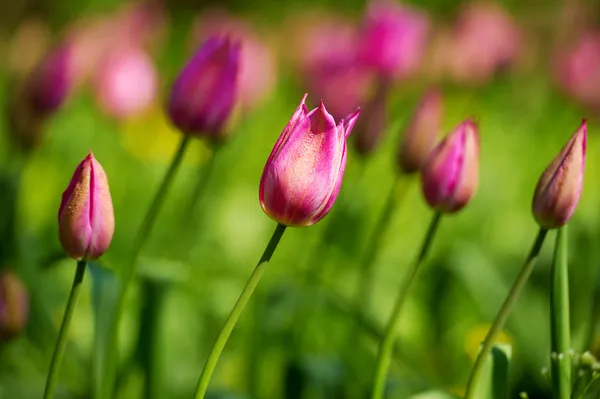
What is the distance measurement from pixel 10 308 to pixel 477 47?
1436mm

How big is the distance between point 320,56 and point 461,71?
0.39 m

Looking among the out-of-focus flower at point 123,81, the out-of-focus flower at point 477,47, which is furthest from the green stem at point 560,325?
the out-of-focus flower at point 123,81

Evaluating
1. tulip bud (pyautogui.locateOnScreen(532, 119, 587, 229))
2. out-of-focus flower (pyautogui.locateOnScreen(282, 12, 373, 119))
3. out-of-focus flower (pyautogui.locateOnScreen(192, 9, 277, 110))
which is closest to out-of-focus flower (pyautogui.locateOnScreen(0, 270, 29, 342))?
tulip bud (pyautogui.locateOnScreen(532, 119, 587, 229))

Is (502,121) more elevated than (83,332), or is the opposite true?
(502,121)

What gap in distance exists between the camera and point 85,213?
83 cm

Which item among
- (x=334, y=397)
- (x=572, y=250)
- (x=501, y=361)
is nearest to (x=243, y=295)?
(x=501, y=361)

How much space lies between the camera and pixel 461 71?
2.20 metres

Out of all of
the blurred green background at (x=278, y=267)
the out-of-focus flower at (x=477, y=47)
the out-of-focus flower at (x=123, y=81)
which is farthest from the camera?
the out-of-focus flower at (x=123, y=81)

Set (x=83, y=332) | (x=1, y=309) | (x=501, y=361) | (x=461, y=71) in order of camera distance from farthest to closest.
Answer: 1. (x=461, y=71)
2. (x=83, y=332)
3. (x=1, y=309)
4. (x=501, y=361)

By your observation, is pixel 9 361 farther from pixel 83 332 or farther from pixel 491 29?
pixel 491 29

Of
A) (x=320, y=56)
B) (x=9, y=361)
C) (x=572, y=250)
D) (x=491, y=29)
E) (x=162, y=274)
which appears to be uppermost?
(x=491, y=29)

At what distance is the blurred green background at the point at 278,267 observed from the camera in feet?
4.62

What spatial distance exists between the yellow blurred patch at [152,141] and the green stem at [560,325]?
2217 mm

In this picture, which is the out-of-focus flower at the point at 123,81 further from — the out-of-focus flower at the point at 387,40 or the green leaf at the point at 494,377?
the green leaf at the point at 494,377
